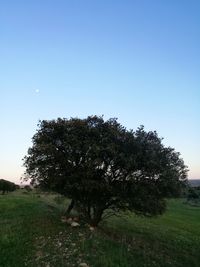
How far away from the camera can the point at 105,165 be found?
92.2 ft

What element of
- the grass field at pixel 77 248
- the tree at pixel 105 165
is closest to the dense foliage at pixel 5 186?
the grass field at pixel 77 248

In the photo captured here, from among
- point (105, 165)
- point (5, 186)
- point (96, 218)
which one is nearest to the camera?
point (105, 165)

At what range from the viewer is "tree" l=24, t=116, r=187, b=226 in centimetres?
2744

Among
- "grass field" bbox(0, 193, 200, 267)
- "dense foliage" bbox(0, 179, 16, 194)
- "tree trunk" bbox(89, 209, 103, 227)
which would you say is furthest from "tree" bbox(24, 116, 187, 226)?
"dense foliage" bbox(0, 179, 16, 194)

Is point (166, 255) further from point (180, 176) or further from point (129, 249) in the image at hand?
point (180, 176)

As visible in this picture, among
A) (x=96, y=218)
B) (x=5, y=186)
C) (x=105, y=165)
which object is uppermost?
(x=5, y=186)

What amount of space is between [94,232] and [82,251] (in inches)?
152

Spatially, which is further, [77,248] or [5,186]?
[5,186]

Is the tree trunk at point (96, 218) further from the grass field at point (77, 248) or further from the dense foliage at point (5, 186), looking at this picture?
the dense foliage at point (5, 186)

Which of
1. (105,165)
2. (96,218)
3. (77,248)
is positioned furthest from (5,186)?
(77,248)

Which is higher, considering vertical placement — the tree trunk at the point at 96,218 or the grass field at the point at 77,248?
the tree trunk at the point at 96,218

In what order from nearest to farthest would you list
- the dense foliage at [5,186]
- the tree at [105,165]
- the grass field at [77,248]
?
the grass field at [77,248] < the tree at [105,165] < the dense foliage at [5,186]

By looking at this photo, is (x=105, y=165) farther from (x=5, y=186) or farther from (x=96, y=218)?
(x=5, y=186)

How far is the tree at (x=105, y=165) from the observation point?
27.4 m
